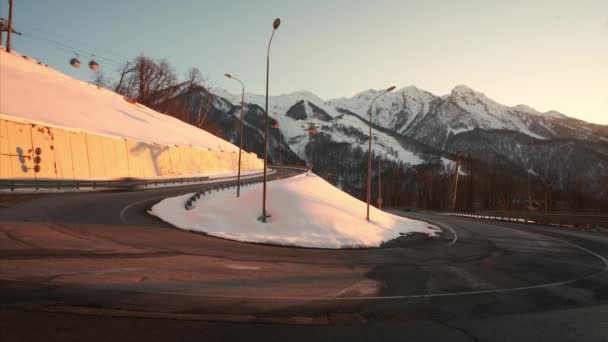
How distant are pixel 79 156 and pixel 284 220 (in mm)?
20420

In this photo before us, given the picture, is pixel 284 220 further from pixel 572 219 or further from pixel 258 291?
pixel 572 219

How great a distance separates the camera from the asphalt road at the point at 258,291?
211 inches

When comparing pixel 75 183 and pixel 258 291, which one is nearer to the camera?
pixel 258 291

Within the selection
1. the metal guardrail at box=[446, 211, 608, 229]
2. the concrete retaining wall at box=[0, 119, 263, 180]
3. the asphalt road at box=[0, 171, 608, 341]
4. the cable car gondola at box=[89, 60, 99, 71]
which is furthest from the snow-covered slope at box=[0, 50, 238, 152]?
the metal guardrail at box=[446, 211, 608, 229]

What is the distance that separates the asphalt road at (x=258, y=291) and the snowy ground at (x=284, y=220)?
196 centimetres

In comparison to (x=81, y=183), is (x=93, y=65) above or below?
above

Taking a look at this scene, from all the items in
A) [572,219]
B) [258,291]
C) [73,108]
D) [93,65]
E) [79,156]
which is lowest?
[572,219]

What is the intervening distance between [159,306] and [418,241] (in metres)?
17.8

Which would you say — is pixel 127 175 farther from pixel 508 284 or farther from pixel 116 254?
pixel 508 284

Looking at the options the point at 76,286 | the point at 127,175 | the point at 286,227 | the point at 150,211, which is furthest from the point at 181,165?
the point at 76,286

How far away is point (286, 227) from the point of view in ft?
61.8

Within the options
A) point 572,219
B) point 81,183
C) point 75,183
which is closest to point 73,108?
point 81,183

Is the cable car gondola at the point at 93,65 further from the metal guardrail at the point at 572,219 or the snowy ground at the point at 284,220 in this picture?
the metal guardrail at the point at 572,219

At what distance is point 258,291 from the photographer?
764 centimetres
